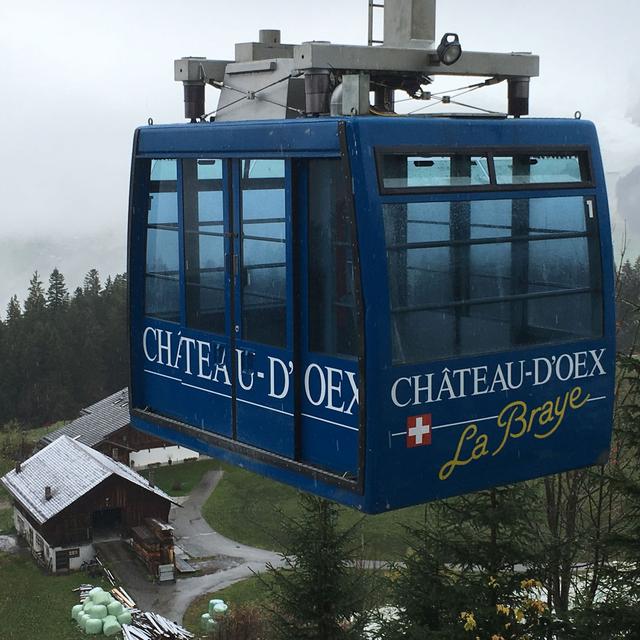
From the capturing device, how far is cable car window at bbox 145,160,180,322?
29.1ft

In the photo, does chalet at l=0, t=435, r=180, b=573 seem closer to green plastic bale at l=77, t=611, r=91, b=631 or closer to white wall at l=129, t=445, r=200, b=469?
green plastic bale at l=77, t=611, r=91, b=631

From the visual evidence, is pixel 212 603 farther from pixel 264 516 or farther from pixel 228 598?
pixel 264 516

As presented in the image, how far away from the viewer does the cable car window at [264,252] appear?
299 inches

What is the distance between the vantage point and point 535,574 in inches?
618

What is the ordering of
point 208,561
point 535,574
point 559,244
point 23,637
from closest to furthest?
point 559,244
point 535,574
point 23,637
point 208,561

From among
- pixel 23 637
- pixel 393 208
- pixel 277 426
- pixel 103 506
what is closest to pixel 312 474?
pixel 277 426

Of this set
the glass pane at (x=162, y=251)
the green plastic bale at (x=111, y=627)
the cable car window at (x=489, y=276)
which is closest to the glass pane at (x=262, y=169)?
the cable car window at (x=489, y=276)

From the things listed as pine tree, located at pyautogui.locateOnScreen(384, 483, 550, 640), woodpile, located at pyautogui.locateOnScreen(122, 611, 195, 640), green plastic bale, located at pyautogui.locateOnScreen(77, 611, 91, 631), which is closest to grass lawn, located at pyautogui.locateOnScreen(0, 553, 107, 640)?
green plastic bale, located at pyautogui.locateOnScreen(77, 611, 91, 631)

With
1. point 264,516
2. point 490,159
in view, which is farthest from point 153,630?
point 490,159

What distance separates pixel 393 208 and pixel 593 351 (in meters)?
2.09

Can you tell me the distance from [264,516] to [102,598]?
9178 mm

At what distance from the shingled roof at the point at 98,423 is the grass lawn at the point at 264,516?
229 inches

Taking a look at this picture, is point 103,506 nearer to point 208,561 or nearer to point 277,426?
point 208,561

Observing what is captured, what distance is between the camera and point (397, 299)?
6887mm
